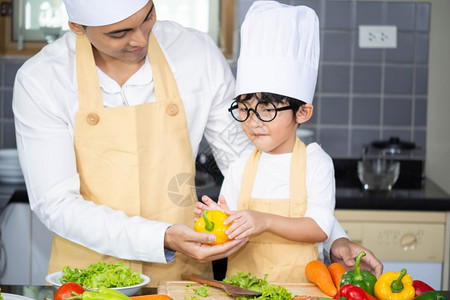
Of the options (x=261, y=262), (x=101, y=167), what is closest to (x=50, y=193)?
(x=101, y=167)

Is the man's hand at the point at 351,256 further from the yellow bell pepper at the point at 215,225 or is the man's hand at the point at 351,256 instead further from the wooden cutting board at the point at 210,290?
the yellow bell pepper at the point at 215,225

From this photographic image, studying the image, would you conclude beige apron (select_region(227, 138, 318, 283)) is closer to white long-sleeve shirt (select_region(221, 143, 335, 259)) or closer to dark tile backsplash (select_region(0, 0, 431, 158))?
white long-sleeve shirt (select_region(221, 143, 335, 259))

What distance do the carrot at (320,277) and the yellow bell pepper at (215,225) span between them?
21cm

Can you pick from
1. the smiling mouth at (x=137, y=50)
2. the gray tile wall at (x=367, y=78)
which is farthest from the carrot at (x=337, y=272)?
the gray tile wall at (x=367, y=78)

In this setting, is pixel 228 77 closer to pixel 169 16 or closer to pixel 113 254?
pixel 113 254

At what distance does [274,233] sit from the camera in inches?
72.3

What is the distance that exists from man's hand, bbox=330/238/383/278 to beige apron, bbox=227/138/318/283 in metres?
0.06

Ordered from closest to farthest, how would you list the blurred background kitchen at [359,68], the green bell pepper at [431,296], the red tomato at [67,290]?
the red tomato at [67,290] < the green bell pepper at [431,296] < the blurred background kitchen at [359,68]

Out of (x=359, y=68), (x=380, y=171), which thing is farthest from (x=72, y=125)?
(x=359, y=68)

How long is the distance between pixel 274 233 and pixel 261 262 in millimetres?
104

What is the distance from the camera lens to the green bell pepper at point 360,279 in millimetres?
1600

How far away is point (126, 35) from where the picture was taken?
5.84ft

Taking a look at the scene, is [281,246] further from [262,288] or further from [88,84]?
[88,84]

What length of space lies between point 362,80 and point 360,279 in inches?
77.5
